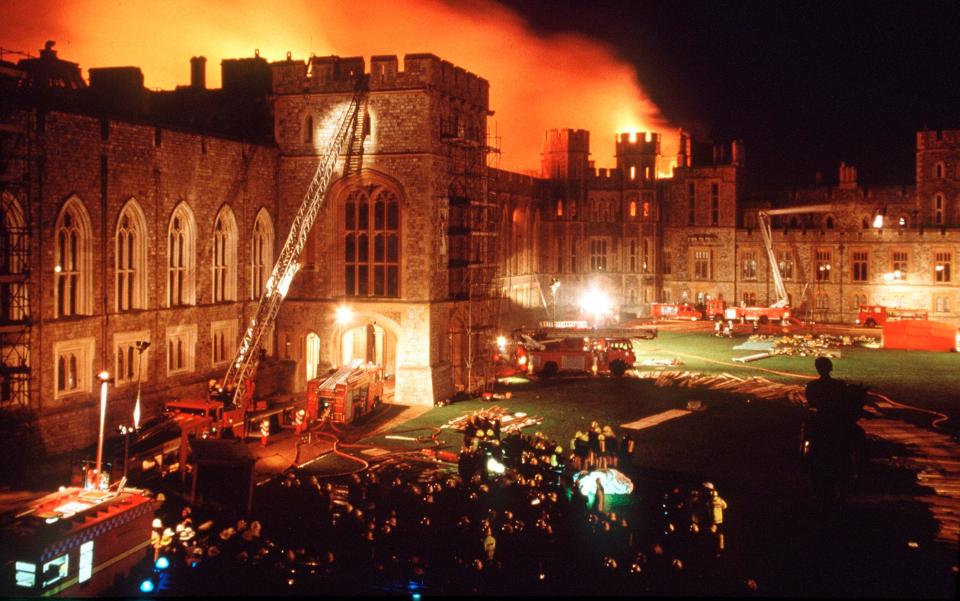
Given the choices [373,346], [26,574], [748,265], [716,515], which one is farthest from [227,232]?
[748,265]

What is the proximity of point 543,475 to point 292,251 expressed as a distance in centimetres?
1610

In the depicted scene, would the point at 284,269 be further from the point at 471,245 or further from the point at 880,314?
the point at 880,314

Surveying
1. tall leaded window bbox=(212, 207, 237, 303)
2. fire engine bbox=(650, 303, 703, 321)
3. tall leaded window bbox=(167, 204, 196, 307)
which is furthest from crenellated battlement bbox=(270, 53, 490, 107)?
fire engine bbox=(650, 303, 703, 321)

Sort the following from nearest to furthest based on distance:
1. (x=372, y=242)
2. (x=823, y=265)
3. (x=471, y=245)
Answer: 1. (x=372, y=242)
2. (x=471, y=245)
3. (x=823, y=265)

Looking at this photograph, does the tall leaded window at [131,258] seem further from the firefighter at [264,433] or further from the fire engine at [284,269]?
the firefighter at [264,433]

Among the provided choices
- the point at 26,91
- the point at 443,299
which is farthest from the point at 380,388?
the point at 26,91

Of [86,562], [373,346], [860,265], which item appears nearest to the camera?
[86,562]

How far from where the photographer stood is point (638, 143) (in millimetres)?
62531

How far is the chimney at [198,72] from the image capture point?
120 ft

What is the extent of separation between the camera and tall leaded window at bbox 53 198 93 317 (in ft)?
75.7

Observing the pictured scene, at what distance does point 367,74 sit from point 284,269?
7294mm

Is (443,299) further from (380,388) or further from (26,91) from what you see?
(26,91)

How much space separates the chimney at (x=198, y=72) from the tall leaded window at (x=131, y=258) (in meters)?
12.4

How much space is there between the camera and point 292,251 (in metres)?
30.7
